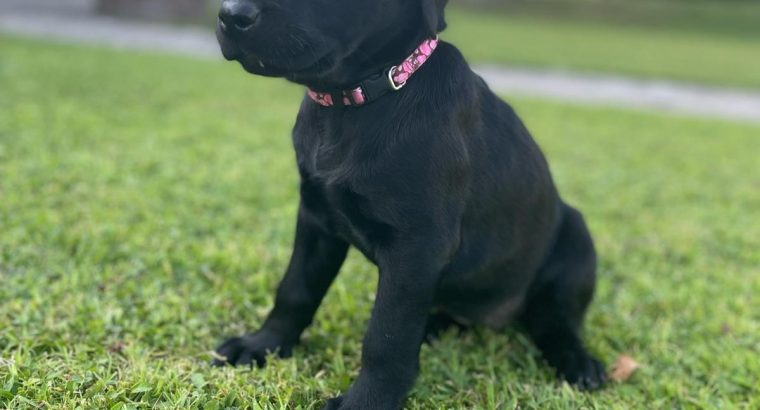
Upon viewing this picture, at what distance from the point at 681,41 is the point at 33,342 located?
26.4m

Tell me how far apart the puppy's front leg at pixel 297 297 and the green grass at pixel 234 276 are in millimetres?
87

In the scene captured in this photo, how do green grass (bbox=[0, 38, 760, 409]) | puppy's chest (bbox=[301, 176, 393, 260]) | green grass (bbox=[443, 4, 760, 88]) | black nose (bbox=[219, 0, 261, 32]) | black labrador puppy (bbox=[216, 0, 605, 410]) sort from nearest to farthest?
black nose (bbox=[219, 0, 261, 32]) < black labrador puppy (bbox=[216, 0, 605, 410]) < puppy's chest (bbox=[301, 176, 393, 260]) < green grass (bbox=[0, 38, 760, 409]) < green grass (bbox=[443, 4, 760, 88])

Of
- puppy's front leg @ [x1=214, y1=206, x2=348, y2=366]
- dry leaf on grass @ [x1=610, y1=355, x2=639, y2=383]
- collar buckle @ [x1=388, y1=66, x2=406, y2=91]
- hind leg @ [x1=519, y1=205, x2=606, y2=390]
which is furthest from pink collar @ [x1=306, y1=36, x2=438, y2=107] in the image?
dry leaf on grass @ [x1=610, y1=355, x2=639, y2=383]

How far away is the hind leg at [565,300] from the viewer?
2516 millimetres

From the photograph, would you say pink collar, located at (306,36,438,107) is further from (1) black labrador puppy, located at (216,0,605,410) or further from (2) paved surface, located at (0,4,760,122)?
(2) paved surface, located at (0,4,760,122)

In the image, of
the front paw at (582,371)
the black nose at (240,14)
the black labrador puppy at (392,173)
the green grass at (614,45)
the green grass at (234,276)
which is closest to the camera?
the black nose at (240,14)

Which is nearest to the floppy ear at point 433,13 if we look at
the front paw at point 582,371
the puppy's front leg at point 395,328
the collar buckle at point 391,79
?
the collar buckle at point 391,79

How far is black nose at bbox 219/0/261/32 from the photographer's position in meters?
1.69

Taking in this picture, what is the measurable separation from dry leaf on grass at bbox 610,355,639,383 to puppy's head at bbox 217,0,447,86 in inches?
54.9

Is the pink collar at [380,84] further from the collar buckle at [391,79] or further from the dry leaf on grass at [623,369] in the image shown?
the dry leaf on grass at [623,369]

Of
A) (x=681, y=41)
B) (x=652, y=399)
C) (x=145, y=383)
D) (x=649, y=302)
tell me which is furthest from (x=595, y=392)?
(x=681, y=41)

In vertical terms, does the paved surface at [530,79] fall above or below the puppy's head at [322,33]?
below

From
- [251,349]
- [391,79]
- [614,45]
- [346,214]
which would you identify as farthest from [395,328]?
[614,45]

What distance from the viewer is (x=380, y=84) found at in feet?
6.40
